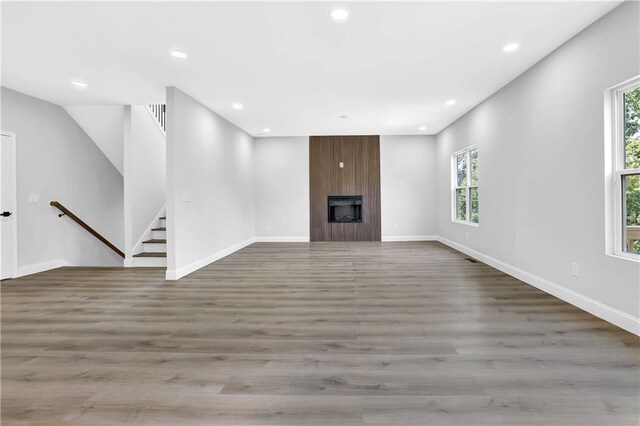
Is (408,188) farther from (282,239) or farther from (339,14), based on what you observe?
(339,14)

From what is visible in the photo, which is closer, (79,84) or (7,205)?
(79,84)

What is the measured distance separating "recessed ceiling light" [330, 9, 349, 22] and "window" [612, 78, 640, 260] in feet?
7.78

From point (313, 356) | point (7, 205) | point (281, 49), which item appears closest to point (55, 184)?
point (7, 205)

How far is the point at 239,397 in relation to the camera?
5.44ft

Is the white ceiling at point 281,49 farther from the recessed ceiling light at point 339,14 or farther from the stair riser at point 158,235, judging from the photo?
the stair riser at point 158,235

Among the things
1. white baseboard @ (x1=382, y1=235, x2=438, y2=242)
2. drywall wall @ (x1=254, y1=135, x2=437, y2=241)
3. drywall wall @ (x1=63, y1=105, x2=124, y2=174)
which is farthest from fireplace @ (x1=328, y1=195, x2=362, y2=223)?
drywall wall @ (x1=63, y1=105, x2=124, y2=174)

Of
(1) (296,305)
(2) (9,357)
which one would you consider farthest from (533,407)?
(2) (9,357)

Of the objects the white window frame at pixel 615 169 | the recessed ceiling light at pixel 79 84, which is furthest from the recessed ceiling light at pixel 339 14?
the recessed ceiling light at pixel 79 84

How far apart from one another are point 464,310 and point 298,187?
577 centimetres

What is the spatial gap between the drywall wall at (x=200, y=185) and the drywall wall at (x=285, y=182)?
0.97 meters

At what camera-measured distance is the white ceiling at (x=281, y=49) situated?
101 inches

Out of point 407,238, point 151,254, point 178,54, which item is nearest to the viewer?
point 178,54

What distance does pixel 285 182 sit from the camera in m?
8.12

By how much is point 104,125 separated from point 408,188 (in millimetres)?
6765
